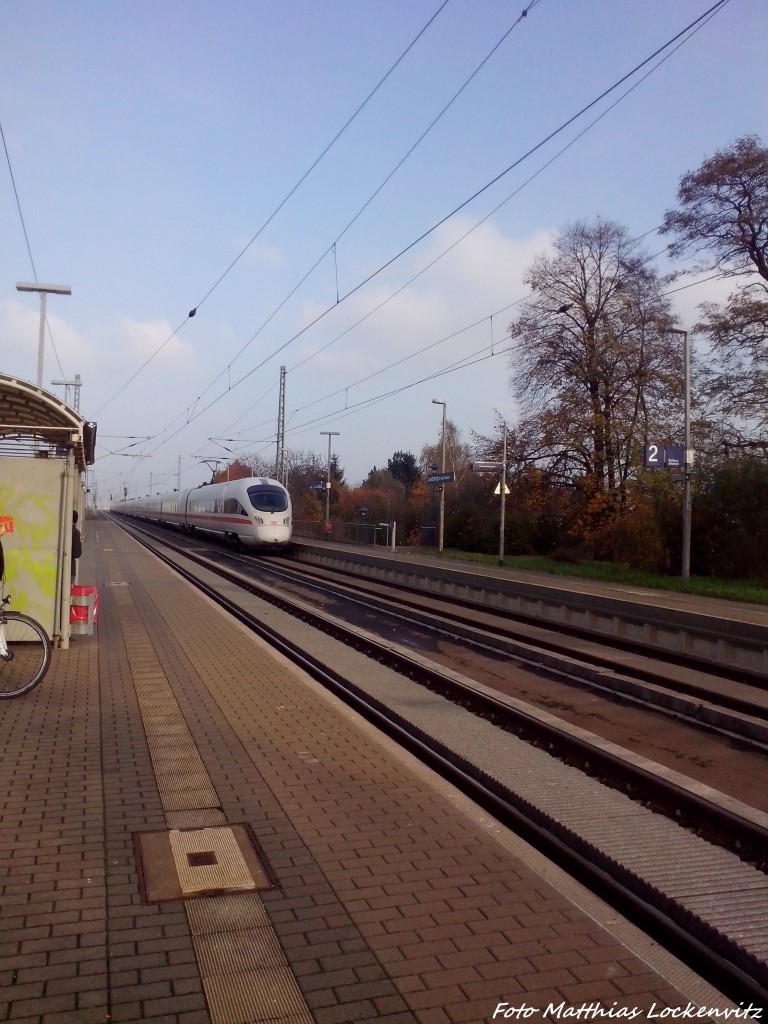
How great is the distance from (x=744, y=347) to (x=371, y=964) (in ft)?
96.7

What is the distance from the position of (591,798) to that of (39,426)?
7.69 metres

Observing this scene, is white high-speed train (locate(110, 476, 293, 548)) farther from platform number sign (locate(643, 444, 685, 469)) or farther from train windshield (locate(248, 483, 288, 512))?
platform number sign (locate(643, 444, 685, 469))

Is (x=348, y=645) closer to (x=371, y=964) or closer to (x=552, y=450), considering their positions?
(x=371, y=964)

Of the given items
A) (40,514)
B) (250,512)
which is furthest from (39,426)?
(250,512)

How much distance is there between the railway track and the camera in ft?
12.9

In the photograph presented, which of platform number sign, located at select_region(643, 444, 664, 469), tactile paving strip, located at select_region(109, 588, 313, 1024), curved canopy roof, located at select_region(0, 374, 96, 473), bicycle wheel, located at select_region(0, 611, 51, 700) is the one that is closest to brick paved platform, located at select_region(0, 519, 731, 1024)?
tactile paving strip, located at select_region(109, 588, 313, 1024)

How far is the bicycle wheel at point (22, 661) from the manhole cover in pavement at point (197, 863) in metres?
3.69

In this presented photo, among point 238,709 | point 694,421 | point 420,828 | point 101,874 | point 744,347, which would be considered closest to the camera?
point 101,874

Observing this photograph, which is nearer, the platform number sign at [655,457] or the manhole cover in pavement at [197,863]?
the manhole cover in pavement at [197,863]

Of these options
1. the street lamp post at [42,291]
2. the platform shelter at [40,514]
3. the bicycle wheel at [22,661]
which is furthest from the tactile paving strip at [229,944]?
the street lamp post at [42,291]

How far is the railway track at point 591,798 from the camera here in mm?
3918

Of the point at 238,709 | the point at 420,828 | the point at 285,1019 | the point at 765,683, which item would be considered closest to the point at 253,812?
the point at 420,828

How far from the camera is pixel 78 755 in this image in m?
6.53

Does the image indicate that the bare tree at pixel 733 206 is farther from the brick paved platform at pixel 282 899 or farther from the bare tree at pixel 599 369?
the brick paved platform at pixel 282 899
